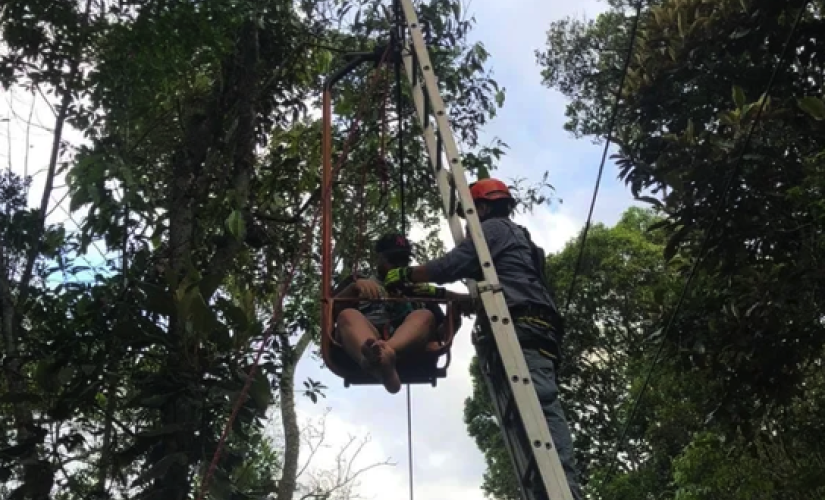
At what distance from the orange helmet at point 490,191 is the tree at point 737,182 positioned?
158cm

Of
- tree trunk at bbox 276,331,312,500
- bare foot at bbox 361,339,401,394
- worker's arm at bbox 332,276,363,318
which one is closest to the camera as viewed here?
bare foot at bbox 361,339,401,394

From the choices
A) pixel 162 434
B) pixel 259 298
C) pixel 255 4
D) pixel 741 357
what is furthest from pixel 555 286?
pixel 162 434

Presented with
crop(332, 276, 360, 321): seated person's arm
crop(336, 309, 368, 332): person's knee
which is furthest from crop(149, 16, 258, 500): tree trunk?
crop(336, 309, 368, 332): person's knee

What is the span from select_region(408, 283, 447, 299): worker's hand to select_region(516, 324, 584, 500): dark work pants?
1.24ft

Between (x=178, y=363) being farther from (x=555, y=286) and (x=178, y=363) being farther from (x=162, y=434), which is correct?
(x=555, y=286)

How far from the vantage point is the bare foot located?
321 centimetres

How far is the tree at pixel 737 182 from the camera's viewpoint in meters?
4.95

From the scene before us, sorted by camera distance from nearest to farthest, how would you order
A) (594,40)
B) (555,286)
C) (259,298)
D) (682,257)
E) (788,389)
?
1. (788,389)
2. (682,257)
3. (259,298)
4. (594,40)
5. (555,286)

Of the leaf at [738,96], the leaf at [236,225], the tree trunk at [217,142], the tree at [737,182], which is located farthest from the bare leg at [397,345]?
the leaf at [738,96]

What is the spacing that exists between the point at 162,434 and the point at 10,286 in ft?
4.36

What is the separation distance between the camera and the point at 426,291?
10.9 ft

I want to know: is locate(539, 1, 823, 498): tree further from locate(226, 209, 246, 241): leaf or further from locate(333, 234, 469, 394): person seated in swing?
locate(226, 209, 246, 241): leaf

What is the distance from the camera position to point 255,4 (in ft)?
16.3

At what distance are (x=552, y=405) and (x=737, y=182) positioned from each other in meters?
2.64
